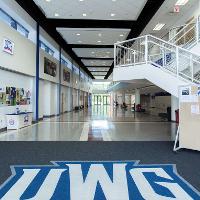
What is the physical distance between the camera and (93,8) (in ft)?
39.2

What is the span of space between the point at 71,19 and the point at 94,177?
1131cm

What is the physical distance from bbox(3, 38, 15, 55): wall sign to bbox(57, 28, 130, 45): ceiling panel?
546 cm

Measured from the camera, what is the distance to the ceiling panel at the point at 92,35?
1537 centimetres

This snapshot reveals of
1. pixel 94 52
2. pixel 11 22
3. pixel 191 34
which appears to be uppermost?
pixel 94 52

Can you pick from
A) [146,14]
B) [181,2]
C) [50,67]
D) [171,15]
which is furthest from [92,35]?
[181,2]

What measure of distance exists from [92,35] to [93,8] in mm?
4622

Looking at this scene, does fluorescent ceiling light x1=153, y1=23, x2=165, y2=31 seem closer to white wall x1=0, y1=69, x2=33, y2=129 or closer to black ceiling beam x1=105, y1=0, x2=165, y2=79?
black ceiling beam x1=105, y1=0, x2=165, y2=79

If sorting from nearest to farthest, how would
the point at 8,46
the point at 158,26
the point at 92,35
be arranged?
the point at 8,46, the point at 158,26, the point at 92,35

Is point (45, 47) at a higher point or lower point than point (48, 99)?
higher

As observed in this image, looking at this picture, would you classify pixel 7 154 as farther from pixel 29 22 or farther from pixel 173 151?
pixel 29 22

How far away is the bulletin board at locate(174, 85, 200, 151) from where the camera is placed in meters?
6.03

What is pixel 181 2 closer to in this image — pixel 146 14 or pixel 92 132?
pixel 146 14

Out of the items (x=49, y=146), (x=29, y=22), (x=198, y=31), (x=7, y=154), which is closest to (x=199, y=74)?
(x=198, y=31)

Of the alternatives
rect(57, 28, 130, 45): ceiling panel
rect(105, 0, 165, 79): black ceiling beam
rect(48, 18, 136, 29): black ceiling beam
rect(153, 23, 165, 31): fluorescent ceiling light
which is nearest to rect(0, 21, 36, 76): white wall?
rect(48, 18, 136, 29): black ceiling beam
